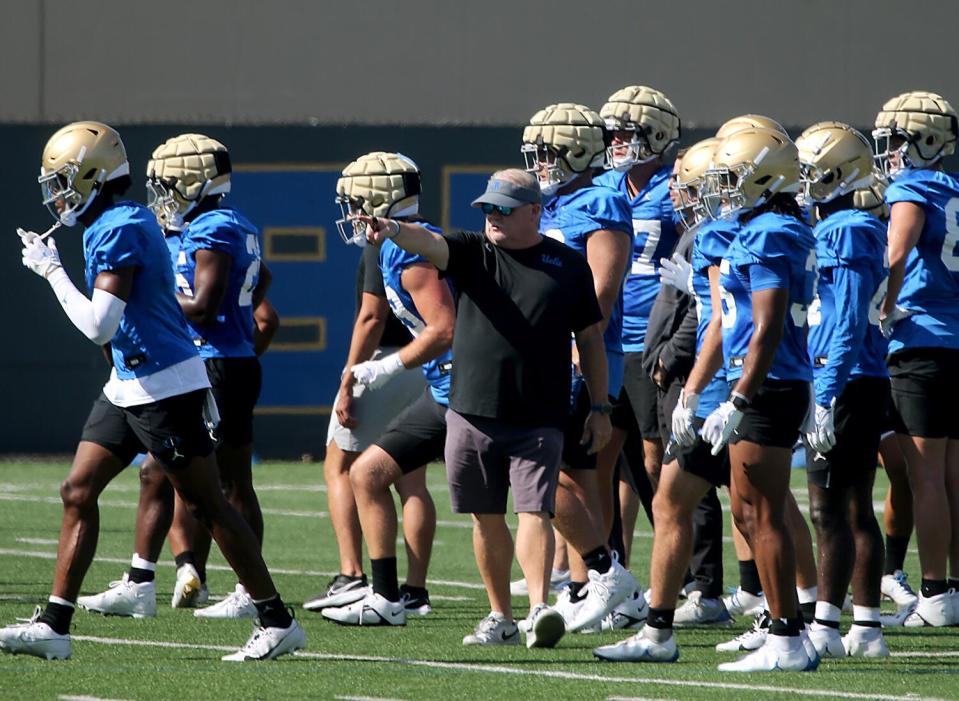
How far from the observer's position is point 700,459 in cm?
746

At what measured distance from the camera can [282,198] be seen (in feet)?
56.0

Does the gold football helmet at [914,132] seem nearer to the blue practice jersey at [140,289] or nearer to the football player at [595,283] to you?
the football player at [595,283]

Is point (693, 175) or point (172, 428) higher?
point (693, 175)

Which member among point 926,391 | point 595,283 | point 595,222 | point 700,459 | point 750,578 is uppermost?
point 595,222

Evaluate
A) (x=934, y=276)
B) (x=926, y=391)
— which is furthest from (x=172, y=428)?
(x=934, y=276)

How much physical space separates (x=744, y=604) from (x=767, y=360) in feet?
7.56

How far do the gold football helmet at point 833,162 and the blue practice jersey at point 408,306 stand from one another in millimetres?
1637

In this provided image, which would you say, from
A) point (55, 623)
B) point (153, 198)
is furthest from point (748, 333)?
point (153, 198)

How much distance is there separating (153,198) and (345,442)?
1471 mm

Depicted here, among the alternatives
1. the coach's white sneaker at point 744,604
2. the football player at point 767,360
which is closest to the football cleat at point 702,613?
the coach's white sneaker at point 744,604

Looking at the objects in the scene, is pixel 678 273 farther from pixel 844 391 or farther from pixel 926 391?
pixel 926 391

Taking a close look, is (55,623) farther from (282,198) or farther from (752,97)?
(752,97)

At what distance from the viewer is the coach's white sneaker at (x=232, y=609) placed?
8773 mm

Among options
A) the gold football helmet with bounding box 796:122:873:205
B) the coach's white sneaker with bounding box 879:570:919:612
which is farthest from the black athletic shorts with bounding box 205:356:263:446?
the coach's white sneaker with bounding box 879:570:919:612
